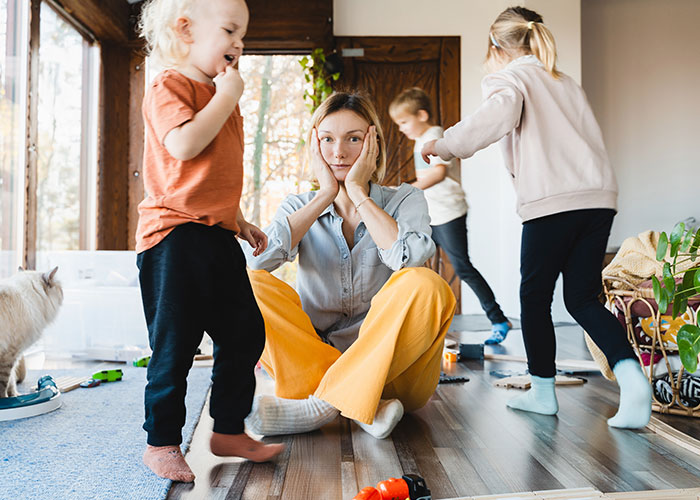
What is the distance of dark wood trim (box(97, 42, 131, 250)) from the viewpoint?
14.4 ft

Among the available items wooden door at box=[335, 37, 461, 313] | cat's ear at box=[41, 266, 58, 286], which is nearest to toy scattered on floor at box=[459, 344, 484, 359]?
cat's ear at box=[41, 266, 58, 286]

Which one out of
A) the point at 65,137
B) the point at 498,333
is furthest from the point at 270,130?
the point at 498,333

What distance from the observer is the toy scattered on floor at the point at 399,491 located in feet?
3.37

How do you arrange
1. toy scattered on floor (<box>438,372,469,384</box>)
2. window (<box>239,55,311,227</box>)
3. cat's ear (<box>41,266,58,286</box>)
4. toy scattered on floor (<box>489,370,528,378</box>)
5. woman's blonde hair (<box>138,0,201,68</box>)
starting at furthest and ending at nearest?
window (<box>239,55,311,227</box>) < toy scattered on floor (<box>489,370,528,378</box>) < toy scattered on floor (<box>438,372,469,384</box>) < cat's ear (<box>41,266,58,286</box>) < woman's blonde hair (<box>138,0,201,68</box>)

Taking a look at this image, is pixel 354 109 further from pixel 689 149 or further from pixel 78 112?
pixel 689 149

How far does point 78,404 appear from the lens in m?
1.86

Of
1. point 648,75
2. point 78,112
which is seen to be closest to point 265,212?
point 78,112

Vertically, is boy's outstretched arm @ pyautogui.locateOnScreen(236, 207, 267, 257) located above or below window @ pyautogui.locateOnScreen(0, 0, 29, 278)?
below

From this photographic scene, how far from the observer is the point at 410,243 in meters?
1.59

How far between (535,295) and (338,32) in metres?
3.59

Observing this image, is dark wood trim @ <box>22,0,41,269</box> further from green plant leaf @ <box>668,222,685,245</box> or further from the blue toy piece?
green plant leaf @ <box>668,222,685,245</box>

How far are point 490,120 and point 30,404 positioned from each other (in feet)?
4.94

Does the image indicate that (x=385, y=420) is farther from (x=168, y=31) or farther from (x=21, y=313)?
(x=21, y=313)

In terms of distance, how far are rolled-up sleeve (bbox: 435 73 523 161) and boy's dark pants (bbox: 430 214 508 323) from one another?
1.59 m
